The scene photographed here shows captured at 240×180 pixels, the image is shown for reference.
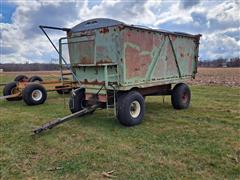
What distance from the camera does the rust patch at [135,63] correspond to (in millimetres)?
6355

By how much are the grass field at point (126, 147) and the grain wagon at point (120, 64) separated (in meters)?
0.54

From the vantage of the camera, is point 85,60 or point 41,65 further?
point 41,65

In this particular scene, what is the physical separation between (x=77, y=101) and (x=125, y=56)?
2.08m

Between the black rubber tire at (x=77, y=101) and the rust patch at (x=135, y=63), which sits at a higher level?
the rust patch at (x=135, y=63)

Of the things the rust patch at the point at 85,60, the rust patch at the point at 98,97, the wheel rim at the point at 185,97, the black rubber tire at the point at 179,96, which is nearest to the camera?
the rust patch at the point at 98,97

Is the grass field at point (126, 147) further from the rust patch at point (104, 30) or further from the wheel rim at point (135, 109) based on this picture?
the rust patch at point (104, 30)

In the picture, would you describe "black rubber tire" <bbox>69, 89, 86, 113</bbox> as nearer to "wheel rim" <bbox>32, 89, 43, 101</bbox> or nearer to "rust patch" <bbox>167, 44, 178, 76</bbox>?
"rust patch" <bbox>167, 44, 178, 76</bbox>

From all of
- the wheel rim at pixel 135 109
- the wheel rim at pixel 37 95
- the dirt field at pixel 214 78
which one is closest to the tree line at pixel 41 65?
the dirt field at pixel 214 78

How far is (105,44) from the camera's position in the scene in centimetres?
658

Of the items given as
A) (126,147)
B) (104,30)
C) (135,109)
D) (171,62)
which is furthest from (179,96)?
(126,147)

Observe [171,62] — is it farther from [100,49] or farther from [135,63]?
[100,49]

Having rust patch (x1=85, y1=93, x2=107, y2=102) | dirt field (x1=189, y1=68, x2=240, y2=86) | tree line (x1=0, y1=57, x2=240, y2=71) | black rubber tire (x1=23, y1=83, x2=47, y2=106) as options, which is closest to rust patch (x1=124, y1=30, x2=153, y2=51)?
rust patch (x1=85, y1=93, x2=107, y2=102)

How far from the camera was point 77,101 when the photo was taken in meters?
7.44

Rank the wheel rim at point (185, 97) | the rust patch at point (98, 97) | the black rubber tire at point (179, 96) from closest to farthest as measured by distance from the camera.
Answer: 1. the rust patch at point (98, 97)
2. the black rubber tire at point (179, 96)
3. the wheel rim at point (185, 97)
